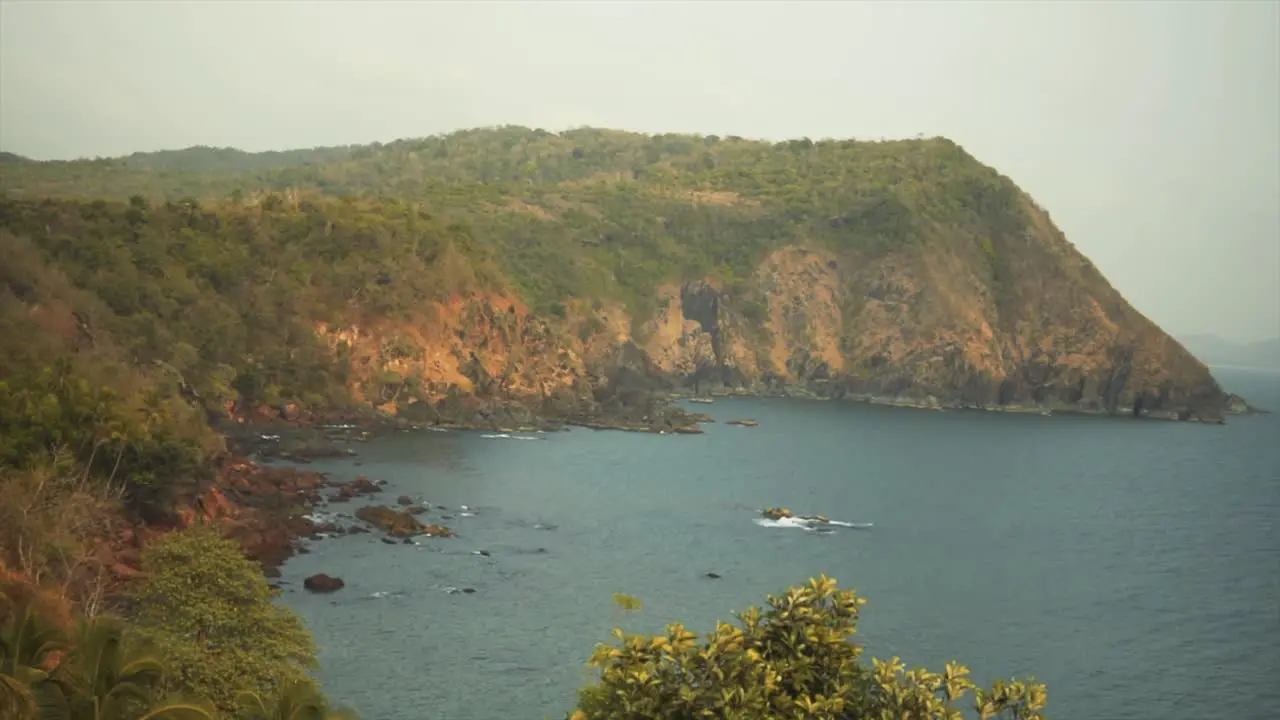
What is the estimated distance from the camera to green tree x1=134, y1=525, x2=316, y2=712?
3166 centimetres

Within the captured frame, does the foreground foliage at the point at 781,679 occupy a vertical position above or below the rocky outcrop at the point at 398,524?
above

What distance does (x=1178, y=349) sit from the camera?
17800cm

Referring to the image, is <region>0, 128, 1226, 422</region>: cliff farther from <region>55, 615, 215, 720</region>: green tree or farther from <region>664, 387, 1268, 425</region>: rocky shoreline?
<region>55, 615, 215, 720</region>: green tree

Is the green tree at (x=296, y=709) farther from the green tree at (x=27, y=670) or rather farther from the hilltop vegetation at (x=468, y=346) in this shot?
the green tree at (x=27, y=670)

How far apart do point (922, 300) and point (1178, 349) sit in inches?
1565

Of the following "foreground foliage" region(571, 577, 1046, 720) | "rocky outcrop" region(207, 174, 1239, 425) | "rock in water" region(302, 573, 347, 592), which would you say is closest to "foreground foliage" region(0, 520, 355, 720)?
"foreground foliage" region(571, 577, 1046, 720)

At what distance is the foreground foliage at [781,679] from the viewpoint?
18484 millimetres

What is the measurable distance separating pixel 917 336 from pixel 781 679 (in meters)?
167

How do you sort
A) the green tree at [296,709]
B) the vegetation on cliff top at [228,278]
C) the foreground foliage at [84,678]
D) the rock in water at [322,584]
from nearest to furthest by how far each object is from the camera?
the foreground foliage at [84,678] → the green tree at [296,709] → the rock in water at [322,584] → the vegetation on cliff top at [228,278]

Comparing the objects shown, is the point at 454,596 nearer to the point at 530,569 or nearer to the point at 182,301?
the point at 530,569

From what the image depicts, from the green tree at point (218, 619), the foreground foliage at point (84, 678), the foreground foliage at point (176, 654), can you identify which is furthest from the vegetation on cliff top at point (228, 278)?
the foreground foliage at point (84, 678)

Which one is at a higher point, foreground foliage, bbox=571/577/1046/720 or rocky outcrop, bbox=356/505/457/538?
foreground foliage, bbox=571/577/1046/720

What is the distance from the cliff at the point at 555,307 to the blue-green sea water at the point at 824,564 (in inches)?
618

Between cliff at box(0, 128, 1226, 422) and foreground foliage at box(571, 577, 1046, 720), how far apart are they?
3015 inches
